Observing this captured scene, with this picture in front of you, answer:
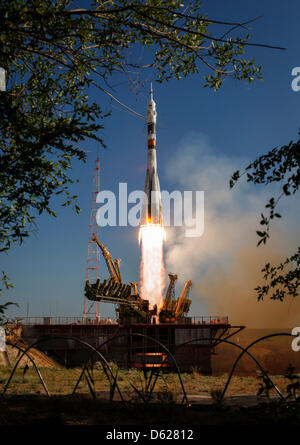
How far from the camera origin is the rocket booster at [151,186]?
59500 mm

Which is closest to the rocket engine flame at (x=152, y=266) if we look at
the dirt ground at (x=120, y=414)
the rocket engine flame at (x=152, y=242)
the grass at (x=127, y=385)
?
the rocket engine flame at (x=152, y=242)

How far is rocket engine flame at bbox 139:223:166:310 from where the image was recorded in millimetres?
56000

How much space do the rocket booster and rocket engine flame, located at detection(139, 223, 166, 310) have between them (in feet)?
6.28

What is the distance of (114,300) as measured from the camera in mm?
47500

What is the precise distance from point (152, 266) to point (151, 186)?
13.8 metres

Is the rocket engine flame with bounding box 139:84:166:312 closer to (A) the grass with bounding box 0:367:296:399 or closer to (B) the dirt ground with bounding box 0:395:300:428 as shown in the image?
(A) the grass with bounding box 0:367:296:399

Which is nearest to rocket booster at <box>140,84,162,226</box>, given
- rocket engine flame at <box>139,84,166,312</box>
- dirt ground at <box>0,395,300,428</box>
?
rocket engine flame at <box>139,84,166,312</box>

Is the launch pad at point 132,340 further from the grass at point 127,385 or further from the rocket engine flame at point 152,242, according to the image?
the grass at point 127,385

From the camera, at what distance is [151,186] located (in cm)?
6266

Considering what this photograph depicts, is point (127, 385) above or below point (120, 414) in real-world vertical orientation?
below

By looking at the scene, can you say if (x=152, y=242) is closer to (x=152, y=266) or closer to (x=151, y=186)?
(x=152, y=266)

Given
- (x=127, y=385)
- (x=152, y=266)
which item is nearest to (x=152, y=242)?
(x=152, y=266)
